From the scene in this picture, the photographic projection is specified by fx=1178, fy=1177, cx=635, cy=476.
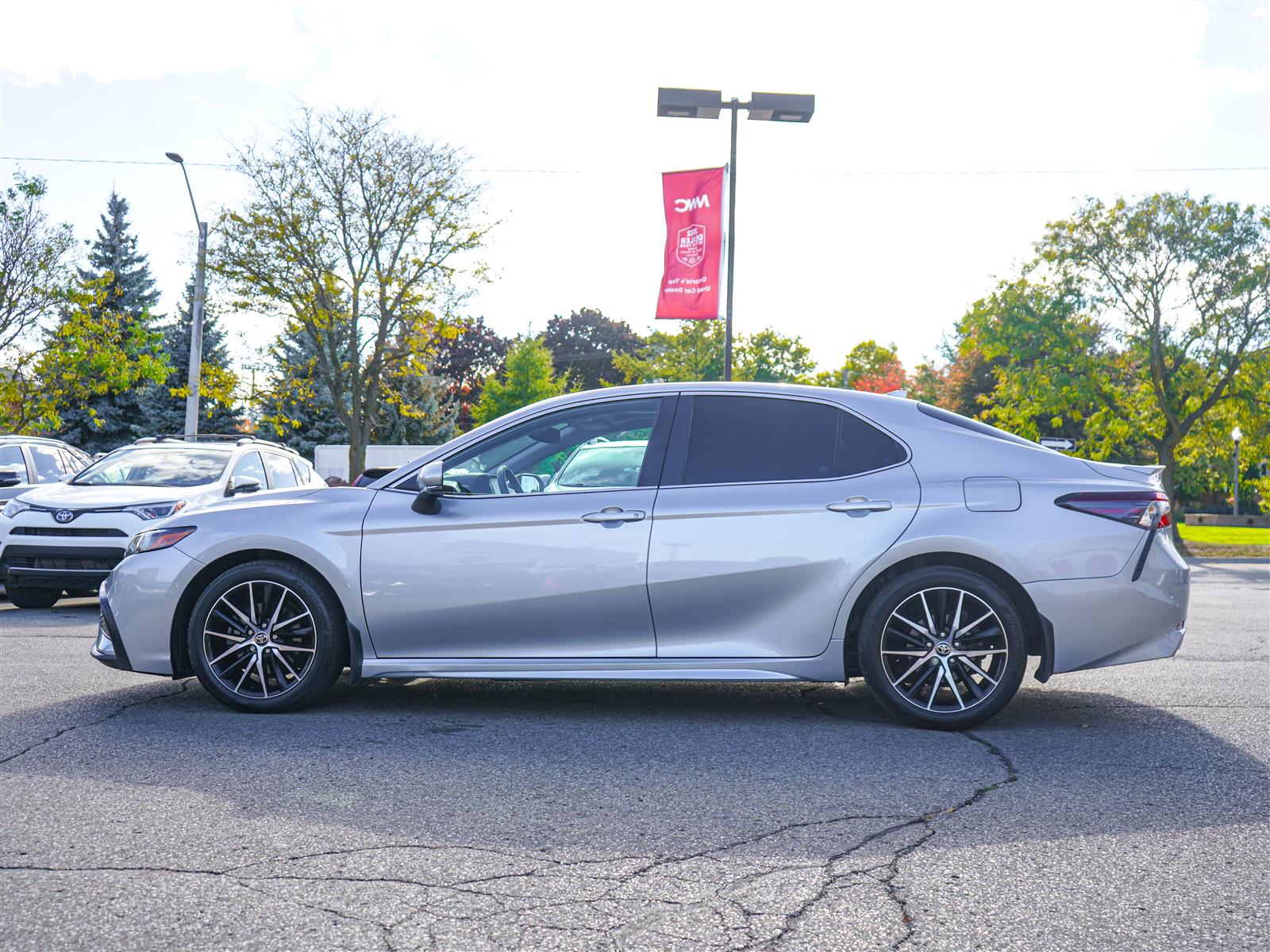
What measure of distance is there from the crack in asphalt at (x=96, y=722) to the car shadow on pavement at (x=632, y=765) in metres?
0.02

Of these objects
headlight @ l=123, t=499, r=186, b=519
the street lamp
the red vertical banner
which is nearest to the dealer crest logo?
the red vertical banner

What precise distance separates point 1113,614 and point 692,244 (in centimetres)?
1323

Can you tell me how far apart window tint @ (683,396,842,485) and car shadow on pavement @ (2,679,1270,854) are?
3.92 feet

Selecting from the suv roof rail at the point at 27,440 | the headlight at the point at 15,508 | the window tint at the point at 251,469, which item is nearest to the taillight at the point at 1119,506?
the window tint at the point at 251,469

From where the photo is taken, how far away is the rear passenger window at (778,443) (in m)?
5.63

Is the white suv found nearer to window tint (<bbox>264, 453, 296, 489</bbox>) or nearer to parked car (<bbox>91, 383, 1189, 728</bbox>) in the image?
window tint (<bbox>264, 453, 296, 489</bbox>)

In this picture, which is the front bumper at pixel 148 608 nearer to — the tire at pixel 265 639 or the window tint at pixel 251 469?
the tire at pixel 265 639

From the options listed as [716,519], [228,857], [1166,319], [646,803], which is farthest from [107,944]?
[1166,319]

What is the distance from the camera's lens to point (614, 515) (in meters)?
5.52

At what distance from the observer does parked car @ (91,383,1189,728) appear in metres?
5.41

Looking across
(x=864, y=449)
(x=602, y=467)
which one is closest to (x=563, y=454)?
(x=602, y=467)

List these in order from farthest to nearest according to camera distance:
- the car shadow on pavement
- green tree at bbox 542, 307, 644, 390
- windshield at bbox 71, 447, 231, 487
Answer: green tree at bbox 542, 307, 644, 390 < windshield at bbox 71, 447, 231, 487 < the car shadow on pavement

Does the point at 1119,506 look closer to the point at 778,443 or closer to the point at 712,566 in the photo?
the point at 778,443

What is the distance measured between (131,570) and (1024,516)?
437 centimetres
